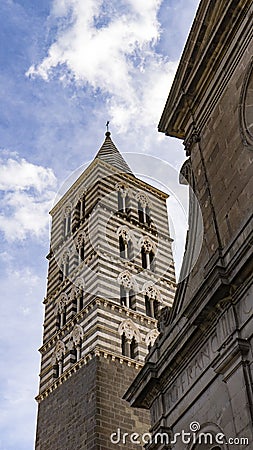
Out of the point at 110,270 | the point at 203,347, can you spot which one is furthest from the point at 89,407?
the point at 203,347

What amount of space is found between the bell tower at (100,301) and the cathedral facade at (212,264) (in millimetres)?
8950

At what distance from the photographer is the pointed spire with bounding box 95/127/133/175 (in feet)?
109

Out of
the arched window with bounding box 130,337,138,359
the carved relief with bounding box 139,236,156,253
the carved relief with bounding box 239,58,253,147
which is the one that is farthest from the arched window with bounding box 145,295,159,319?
the carved relief with bounding box 239,58,253,147

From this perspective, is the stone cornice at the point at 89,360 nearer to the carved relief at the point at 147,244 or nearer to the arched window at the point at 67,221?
the carved relief at the point at 147,244

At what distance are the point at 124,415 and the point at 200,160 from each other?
1190 centimetres

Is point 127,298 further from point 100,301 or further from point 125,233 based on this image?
point 125,233

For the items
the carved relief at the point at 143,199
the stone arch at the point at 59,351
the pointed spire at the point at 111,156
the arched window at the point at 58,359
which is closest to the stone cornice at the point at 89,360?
the arched window at the point at 58,359

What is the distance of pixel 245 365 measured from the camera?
9328 mm

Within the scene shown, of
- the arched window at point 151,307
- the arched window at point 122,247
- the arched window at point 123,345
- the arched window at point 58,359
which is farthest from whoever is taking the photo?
the arched window at point 122,247

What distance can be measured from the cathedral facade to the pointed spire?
17372 mm

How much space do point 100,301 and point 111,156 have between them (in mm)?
12153

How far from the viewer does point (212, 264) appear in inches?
435

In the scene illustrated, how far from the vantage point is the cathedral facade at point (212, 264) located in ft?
31.9

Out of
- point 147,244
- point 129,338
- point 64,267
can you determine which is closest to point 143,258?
point 147,244
